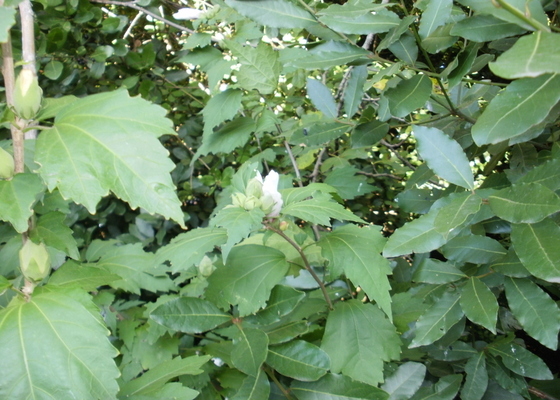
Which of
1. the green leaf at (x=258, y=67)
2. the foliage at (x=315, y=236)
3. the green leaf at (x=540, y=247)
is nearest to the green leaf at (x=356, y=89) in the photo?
the foliage at (x=315, y=236)

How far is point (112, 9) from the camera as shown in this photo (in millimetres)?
2318

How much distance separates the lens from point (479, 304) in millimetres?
771

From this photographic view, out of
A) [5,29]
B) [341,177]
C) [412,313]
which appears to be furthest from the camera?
[341,177]

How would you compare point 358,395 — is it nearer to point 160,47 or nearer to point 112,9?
point 160,47

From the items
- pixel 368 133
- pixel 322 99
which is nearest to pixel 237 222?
pixel 368 133

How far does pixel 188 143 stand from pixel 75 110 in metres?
1.64

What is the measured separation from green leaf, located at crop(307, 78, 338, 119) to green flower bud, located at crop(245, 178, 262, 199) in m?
0.47

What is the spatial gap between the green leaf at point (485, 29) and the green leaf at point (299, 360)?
604 millimetres

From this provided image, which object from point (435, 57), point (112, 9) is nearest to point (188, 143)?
point (112, 9)

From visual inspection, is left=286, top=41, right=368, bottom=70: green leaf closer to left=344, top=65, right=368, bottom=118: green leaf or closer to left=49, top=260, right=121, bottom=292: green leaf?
left=344, top=65, right=368, bottom=118: green leaf

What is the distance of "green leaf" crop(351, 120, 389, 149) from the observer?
1073mm

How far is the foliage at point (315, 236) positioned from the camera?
1.73 ft

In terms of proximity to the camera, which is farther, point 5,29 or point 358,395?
point 358,395

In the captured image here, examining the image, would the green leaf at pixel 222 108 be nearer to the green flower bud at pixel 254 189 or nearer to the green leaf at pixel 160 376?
the green flower bud at pixel 254 189
